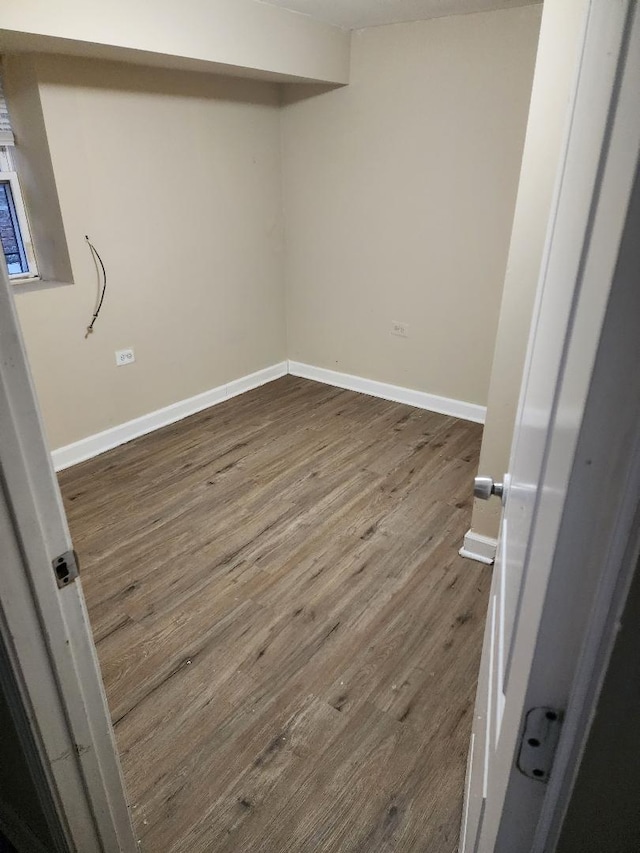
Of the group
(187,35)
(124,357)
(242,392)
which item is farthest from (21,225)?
(242,392)

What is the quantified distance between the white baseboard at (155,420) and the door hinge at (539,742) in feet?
9.07

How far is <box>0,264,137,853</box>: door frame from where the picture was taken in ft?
2.53

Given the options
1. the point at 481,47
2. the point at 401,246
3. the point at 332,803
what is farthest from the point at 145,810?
the point at 481,47

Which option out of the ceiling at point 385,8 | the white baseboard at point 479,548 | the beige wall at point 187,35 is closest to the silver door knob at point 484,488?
the white baseboard at point 479,548

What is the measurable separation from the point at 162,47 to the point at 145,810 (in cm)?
284

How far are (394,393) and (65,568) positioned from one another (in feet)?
10.7

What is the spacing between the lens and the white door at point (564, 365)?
1.23ft

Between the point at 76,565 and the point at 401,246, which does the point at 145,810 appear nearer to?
the point at 76,565

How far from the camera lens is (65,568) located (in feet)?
2.90

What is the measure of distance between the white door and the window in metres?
2.74

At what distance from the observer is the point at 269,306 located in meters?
4.14

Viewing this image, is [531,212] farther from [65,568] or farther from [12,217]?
[12,217]

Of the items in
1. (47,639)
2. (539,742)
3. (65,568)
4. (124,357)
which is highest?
(539,742)

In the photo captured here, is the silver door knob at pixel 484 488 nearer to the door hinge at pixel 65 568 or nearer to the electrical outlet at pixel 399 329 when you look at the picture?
the door hinge at pixel 65 568
